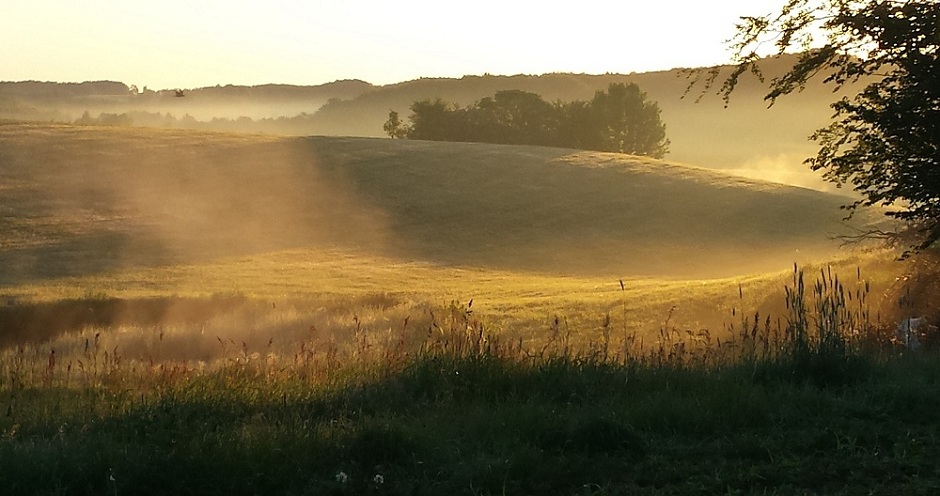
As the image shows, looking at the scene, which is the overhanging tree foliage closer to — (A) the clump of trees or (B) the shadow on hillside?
(B) the shadow on hillside

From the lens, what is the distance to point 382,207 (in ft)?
153

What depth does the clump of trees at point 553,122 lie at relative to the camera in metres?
85.5

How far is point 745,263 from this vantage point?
36.7 metres

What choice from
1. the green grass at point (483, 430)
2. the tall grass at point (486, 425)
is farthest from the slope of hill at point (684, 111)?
the green grass at point (483, 430)

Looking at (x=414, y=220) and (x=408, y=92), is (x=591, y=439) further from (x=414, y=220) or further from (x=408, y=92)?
(x=408, y=92)

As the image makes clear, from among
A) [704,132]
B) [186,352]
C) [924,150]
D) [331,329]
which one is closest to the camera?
[924,150]

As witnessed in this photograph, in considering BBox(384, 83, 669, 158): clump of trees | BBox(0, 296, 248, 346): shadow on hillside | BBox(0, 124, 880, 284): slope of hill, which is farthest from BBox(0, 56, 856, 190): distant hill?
BBox(0, 296, 248, 346): shadow on hillside

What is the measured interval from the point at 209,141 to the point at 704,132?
127 meters

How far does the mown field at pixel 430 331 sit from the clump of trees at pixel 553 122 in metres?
28.1

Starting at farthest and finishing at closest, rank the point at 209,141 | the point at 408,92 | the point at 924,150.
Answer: the point at 408,92, the point at 209,141, the point at 924,150

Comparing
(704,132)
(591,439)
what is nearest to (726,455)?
(591,439)

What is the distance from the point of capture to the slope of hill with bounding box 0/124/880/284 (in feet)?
123

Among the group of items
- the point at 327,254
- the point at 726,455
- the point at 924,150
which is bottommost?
the point at 327,254

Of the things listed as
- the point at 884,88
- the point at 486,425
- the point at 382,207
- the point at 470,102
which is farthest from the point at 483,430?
the point at 470,102
